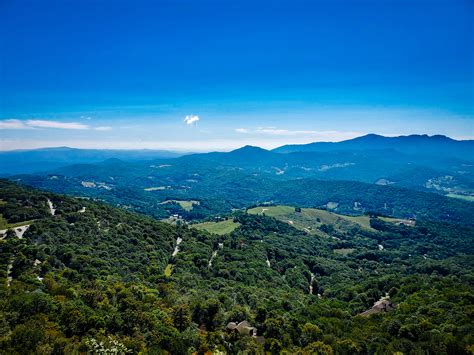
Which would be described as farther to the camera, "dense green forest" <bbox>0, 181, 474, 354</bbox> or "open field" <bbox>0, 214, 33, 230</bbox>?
"open field" <bbox>0, 214, 33, 230</bbox>

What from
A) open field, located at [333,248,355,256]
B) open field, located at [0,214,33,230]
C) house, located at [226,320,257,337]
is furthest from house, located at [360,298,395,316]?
open field, located at [333,248,355,256]

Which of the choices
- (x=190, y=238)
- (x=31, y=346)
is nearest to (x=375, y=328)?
(x=31, y=346)

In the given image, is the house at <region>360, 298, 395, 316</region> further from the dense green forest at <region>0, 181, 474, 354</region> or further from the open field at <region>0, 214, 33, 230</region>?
the open field at <region>0, 214, 33, 230</region>

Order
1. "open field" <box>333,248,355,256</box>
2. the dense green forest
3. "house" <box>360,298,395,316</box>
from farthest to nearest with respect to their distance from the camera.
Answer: "open field" <box>333,248,355,256</box>, "house" <box>360,298,395,316</box>, the dense green forest

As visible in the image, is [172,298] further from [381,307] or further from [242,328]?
[381,307]

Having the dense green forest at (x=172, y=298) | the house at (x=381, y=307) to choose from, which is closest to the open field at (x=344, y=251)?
the dense green forest at (x=172, y=298)

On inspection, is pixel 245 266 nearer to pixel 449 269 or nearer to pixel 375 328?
pixel 375 328

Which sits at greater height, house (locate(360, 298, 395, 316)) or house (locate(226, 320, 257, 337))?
house (locate(226, 320, 257, 337))
